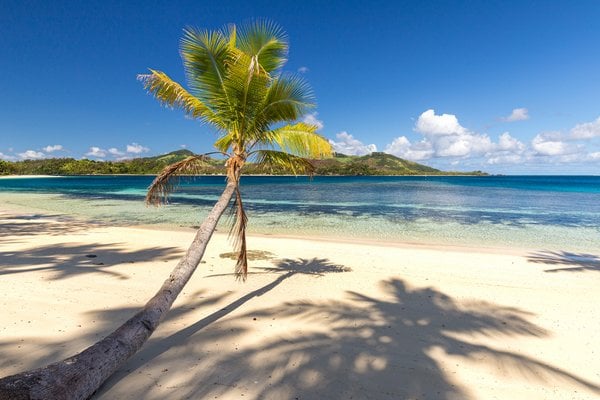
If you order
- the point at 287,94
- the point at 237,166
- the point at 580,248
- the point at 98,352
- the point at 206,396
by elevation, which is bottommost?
the point at 580,248

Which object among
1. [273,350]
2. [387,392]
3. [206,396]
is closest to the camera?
[206,396]

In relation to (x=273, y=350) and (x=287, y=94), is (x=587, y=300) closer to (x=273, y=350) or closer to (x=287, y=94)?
(x=273, y=350)

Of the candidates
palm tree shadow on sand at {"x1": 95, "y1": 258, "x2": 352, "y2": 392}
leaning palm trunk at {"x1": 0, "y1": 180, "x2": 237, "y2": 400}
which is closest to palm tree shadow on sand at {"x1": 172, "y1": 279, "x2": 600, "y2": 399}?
palm tree shadow on sand at {"x1": 95, "y1": 258, "x2": 352, "y2": 392}

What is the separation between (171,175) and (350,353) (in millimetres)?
4081

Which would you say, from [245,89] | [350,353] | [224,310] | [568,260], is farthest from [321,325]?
[568,260]

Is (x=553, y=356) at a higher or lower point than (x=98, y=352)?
lower

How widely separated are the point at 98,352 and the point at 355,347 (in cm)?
310

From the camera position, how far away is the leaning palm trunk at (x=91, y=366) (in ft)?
7.25

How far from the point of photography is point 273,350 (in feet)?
14.6

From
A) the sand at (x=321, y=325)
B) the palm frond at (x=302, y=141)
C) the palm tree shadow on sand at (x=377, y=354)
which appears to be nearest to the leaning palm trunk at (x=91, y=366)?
the sand at (x=321, y=325)

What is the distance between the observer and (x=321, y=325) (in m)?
5.39

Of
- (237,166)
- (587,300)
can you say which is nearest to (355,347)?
(237,166)

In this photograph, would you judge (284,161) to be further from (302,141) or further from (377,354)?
(377,354)

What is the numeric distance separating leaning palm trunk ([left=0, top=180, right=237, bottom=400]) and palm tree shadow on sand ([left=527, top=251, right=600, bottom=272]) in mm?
Answer: 10350
